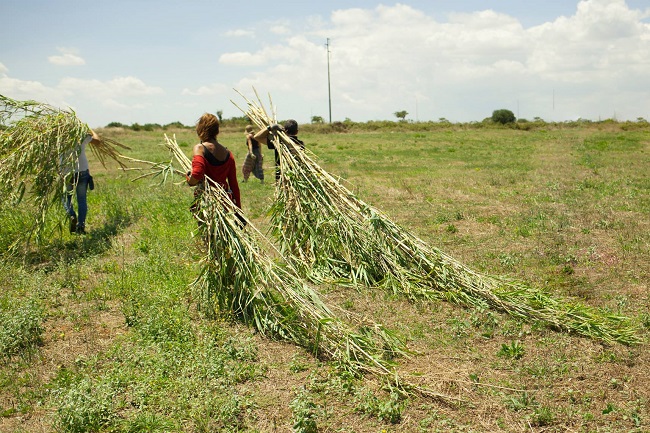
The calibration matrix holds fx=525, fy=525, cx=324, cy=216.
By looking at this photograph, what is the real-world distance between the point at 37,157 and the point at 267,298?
13.1 ft

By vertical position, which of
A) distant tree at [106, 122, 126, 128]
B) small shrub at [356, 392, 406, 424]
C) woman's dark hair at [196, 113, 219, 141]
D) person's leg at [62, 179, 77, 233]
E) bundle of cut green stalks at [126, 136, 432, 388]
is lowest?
small shrub at [356, 392, 406, 424]

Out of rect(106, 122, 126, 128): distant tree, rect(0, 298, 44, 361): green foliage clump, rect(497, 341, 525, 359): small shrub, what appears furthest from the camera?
rect(106, 122, 126, 128): distant tree

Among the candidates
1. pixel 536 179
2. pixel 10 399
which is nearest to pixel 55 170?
pixel 10 399

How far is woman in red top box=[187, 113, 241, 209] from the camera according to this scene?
5.13m

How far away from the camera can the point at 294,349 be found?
4355 mm

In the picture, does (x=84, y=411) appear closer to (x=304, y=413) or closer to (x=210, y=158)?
(x=304, y=413)

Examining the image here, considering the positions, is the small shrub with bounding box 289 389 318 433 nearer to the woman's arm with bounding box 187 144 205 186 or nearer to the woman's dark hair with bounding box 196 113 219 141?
the woman's arm with bounding box 187 144 205 186

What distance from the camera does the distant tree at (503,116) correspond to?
45.6 m

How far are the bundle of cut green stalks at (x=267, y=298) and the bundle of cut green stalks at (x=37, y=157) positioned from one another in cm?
237

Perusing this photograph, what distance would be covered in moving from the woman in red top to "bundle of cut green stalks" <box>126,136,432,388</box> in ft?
0.41

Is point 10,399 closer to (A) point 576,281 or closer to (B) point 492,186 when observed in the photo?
(A) point 576,281

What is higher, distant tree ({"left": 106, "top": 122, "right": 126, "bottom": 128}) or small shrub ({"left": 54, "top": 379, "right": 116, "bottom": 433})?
distant tree ({"left": 106, "top": 122, "right": 126, "bottom": 128})

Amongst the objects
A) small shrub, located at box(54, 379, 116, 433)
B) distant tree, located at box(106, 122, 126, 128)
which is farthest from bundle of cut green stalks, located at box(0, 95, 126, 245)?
distant tree, located at box(106, 122, 126, 128)

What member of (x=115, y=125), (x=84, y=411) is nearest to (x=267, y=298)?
(x=84, y=411)
